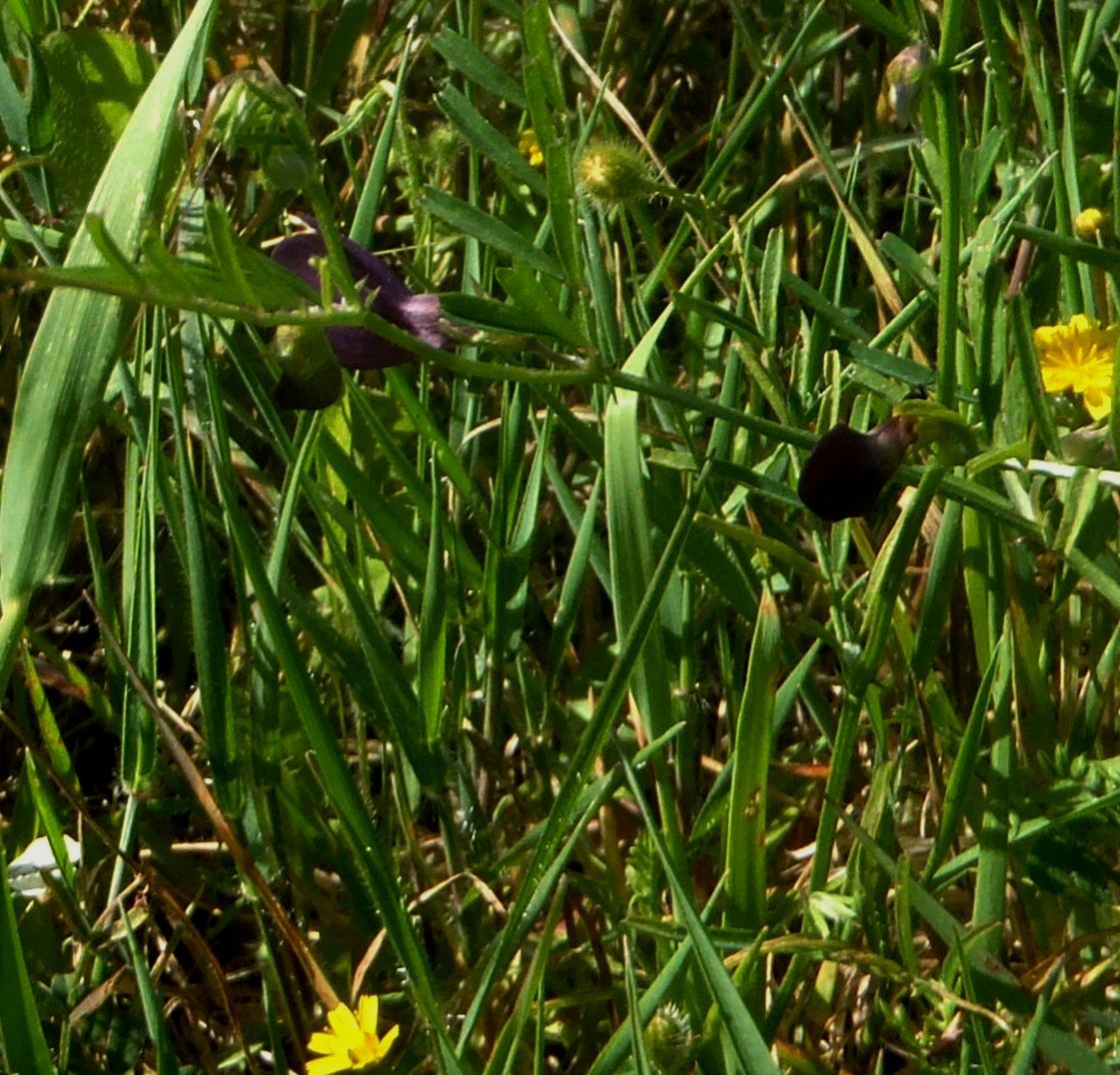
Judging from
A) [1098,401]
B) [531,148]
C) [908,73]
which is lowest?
[1098,401]

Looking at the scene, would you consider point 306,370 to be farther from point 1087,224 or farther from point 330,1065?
point 1087,224

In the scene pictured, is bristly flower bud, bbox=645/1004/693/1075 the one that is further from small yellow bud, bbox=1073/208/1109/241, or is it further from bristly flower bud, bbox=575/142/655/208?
small yellow bud, bbox=1073/208/1109/241

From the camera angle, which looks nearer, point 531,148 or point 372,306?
point 372,306

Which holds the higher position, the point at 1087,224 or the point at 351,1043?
the point at 1087,224

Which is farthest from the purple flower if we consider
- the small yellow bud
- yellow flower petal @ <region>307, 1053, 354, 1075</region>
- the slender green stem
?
the small yellow bud

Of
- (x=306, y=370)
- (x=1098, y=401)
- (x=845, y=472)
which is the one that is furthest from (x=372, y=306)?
(x=1098, y=401)

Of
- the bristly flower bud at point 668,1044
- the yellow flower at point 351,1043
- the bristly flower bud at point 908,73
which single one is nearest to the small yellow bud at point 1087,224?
the bristly flower bud at point 908,73
